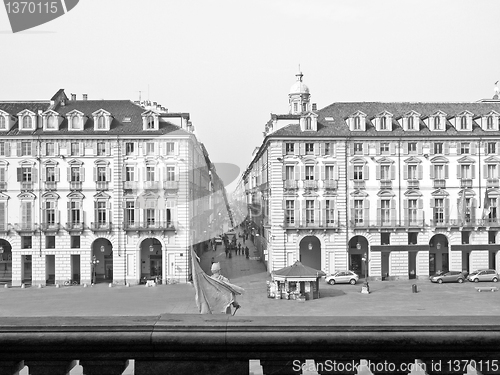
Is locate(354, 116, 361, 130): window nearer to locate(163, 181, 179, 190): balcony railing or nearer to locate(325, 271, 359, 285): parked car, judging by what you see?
locate(325, 271, 359, 285): parked car

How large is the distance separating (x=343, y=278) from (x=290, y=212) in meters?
7.39

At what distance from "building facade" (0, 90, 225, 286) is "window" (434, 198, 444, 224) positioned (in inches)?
879

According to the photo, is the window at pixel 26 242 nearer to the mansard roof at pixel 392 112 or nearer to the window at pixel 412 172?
the mansard roof at pixel 392 112

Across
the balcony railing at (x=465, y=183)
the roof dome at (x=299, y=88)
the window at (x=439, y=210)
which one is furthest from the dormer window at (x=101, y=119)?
the roof dome at (x=299, y=88)

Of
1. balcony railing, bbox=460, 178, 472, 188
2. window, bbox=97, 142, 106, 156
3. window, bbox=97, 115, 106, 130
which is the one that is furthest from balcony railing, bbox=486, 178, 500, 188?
window, bbox=97, 115, 106, 130

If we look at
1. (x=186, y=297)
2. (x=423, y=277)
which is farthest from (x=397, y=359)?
(x=423, y=277)

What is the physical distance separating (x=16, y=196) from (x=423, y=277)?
3727 centimetres

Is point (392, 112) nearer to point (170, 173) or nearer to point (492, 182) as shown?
point (492, 182)

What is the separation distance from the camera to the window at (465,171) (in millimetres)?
48562

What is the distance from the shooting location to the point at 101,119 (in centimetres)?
4769

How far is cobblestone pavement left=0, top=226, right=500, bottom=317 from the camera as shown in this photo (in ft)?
109

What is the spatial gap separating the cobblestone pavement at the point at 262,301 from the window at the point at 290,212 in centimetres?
601

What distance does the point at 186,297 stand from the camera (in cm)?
3981

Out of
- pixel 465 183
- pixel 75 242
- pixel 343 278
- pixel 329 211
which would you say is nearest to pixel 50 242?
pixel 75 242
